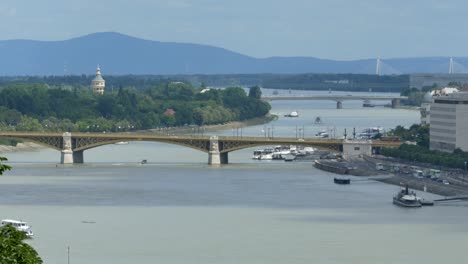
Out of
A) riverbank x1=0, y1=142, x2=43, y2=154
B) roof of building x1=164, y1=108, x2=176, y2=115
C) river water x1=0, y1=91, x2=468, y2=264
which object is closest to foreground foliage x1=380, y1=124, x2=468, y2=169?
river water x1=0, y1=91, x2=468, y2=264

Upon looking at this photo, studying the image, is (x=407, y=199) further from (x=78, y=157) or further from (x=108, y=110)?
(x=108, y=110)

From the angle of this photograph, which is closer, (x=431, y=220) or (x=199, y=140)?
(x=431, y=220)

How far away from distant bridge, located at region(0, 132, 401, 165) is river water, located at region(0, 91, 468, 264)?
0.81 metres

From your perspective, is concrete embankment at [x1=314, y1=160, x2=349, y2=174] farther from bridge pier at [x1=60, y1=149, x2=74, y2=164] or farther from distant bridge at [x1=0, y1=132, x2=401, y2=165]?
bridge pier at [x1=60, y1=149, x2=74, y2=164]

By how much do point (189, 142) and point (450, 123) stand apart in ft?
34.9

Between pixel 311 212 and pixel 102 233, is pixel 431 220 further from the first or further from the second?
pixel 102 233

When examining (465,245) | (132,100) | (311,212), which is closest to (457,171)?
(311,212)

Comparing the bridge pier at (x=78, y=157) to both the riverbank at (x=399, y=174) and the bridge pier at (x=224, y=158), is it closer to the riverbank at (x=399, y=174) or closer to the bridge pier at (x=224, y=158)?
the bridge pier at (x=224, y=158)

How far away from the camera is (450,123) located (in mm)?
75438

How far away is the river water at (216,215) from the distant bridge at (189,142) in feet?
2.65

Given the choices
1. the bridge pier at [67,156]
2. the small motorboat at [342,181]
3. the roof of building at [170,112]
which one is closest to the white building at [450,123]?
the small motorboat at [342,181]

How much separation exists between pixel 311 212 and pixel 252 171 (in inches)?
718

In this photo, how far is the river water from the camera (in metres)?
40.6

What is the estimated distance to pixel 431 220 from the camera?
4919 cm
